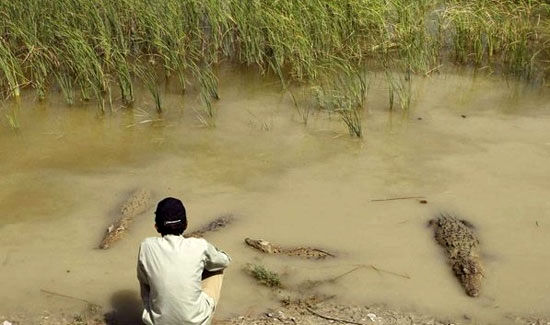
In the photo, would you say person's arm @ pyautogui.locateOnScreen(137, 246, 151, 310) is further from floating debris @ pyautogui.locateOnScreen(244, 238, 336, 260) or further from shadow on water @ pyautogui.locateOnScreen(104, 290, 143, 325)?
floating debris @ pyautogui.locateOnScreen(244, 238, 336, 260)

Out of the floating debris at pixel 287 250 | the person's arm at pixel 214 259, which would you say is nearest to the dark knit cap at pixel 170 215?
the person's arm at pixel 214 259

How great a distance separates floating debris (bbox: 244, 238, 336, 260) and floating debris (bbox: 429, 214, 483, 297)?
0.64 m

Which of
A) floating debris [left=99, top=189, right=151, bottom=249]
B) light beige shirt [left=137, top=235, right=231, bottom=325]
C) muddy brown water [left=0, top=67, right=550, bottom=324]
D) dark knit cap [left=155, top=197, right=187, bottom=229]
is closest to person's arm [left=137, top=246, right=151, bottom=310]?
light beige shirt [left=137, top=235, right=231, bottom=325]

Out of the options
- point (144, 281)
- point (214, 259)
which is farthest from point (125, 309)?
point (214, 259)

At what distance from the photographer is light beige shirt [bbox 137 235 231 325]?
290 cm

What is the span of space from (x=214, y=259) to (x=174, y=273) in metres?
0.24

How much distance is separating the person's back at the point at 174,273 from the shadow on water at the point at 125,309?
0.44m

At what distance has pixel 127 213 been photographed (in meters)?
4.30

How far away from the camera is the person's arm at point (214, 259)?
307 cm

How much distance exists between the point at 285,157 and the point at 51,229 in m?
1.65

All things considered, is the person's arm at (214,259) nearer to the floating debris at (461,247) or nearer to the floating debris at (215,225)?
the floating debris at (215,225)

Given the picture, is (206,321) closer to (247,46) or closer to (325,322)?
(325,322)

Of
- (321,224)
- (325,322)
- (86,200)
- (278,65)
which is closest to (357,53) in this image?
(278,65)

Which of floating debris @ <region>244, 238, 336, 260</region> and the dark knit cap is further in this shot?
floating debris @ <region>244, 238, 336, 260</region>
